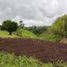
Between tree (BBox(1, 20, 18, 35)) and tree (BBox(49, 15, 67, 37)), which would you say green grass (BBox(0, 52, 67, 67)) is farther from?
tree (BBox(49, 15, 67, 37))

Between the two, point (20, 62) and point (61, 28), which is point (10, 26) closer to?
point (61, 28)

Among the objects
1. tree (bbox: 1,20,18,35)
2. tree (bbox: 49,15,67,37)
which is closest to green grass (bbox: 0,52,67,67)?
tree (bbox: 1,20,18,35)

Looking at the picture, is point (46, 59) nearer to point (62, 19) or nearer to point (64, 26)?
point (64, 26)

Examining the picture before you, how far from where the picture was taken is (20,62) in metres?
13.2

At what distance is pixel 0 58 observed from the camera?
14.1m

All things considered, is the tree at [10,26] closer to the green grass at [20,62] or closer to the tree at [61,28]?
the tree at [61,28]

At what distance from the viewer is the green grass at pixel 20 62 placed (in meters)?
12.5


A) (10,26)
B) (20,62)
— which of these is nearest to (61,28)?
(10,26)

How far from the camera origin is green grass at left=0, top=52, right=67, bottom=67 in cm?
1247

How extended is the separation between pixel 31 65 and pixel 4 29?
9115 cm

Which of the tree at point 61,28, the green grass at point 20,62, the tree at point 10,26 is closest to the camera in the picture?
the green grass at point 20,62

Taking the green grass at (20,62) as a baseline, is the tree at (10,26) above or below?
above

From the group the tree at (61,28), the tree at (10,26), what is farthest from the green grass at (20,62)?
the tree at (61,28)

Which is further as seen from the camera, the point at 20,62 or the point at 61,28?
the point at 61,28
